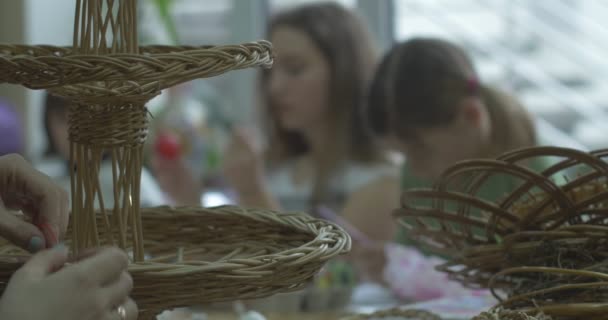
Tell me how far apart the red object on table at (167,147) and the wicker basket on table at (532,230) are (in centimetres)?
148

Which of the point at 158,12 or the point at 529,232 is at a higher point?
the point at 158,12

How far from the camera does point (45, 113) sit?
7.77ft

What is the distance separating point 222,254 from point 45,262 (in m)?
0.21

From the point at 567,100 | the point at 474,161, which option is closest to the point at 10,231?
the point at 474,161

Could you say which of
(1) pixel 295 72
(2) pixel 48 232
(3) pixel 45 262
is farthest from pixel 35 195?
(1) pixel 295 72

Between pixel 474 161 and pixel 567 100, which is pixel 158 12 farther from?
pixel 474 161

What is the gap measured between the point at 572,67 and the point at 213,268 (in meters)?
2.17

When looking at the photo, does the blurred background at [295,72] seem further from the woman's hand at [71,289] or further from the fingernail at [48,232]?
the woman's hand at [71,289]

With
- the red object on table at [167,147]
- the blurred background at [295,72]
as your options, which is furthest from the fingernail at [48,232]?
the red object on table at [167,147]

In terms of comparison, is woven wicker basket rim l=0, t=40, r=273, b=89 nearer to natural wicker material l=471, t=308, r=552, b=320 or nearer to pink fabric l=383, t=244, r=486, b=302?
natural wicker material l=471, t=308, r=552, b=320

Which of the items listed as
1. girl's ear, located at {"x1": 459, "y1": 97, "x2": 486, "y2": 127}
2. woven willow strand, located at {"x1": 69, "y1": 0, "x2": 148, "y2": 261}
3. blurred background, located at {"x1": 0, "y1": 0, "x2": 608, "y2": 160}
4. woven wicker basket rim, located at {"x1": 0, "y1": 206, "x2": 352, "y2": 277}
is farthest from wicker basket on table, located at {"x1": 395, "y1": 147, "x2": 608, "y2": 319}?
blurred background, located at {"x1": 0, "y1": 0, "x2": 608, "y2": 160}

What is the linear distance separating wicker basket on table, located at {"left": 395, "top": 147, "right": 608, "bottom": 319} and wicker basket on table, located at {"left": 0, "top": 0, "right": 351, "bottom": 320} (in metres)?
0.16

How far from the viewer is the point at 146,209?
73 centimetres

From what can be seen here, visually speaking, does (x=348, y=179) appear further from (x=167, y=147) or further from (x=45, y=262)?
(x=45, y=262)
